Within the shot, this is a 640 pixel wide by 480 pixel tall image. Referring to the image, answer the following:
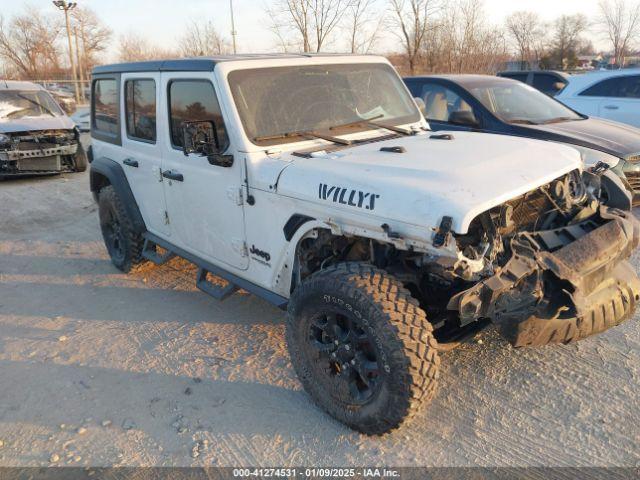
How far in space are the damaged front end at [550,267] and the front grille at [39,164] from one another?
30.5 ft

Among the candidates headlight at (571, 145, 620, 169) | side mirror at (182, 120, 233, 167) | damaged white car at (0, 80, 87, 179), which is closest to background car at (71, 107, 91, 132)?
damaged white car at (0, 80, 87, 179)

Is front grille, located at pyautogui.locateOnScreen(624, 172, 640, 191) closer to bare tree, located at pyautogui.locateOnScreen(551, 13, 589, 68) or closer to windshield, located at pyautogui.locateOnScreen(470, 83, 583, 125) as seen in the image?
windshield, located at pyautogui.locateOnScreen(470, 83, 583, 125)

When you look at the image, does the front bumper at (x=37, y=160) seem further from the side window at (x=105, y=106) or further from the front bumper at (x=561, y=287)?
the front bumper at (x=561, y=287)

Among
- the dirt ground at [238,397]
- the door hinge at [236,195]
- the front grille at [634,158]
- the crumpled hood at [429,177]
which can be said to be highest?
the crumpled hood at [429,177]

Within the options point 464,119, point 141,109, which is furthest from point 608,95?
point 141,109

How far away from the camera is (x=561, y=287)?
8.91 ft

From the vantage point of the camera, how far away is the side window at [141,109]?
437 cm

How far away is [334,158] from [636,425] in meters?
2.21

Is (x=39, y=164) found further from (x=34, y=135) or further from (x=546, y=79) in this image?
(x=546, y=79)

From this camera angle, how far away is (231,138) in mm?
3494

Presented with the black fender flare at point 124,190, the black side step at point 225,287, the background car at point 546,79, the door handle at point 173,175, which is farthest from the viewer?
the background car at point 546,79

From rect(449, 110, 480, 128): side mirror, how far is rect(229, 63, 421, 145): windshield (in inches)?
83.2

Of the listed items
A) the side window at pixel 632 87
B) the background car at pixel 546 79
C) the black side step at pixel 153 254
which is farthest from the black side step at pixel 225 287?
the background car at pixel 546 79

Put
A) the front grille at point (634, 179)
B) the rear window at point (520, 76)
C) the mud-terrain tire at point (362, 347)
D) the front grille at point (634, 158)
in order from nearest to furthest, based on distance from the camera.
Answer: the mud-terrain tire at point (362, 347) → the front grille at point (634, 158) → the front grille at point (634, 179) → the rear window at point (520, 76)
